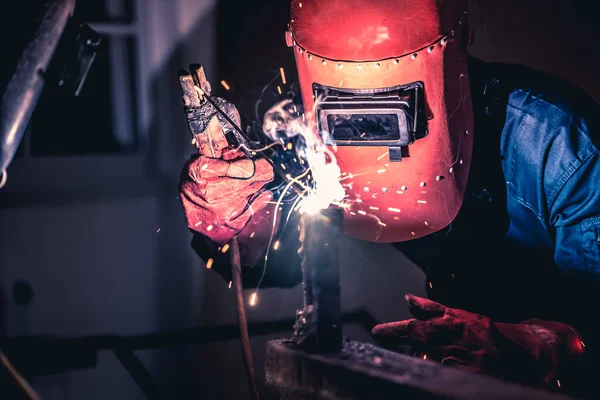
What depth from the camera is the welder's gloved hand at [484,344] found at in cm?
129

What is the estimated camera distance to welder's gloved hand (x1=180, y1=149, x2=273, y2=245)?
5.26ft

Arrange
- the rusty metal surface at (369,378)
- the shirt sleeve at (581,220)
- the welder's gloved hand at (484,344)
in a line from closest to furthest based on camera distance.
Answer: the rusty metal surface at (369,378)
the welder's gloved hand at (484,344)
the shirt sleeve at (581,220)

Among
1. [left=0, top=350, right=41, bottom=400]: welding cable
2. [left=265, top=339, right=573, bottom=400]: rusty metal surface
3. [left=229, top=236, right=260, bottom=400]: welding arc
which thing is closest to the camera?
[left=265, top=339, right=573, bottom=400]: rusty metal surface

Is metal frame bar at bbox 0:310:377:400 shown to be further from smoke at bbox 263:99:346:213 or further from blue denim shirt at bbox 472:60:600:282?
blue denim shirt at bbox 472:60:600:282

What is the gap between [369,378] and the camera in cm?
104

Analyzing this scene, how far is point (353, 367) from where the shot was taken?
1082mm

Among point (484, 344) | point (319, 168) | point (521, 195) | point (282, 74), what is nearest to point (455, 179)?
point (521, 195)

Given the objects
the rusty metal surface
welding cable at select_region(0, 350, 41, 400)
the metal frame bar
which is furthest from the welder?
welding cable at select_region(0, 350, 41, 400)

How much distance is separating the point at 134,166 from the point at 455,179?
1322 millimetres

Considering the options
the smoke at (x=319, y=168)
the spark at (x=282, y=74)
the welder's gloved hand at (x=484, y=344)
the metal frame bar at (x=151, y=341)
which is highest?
the spark at (x=282, y=74)

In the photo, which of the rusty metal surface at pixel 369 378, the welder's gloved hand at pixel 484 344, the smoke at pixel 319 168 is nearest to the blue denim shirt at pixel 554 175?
the welder's gloved hand at pixel 484 344

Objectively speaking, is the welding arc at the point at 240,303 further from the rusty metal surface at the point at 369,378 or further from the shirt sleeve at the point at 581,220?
the shirt sleeve at the point at 581,220

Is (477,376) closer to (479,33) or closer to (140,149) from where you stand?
(479,33)

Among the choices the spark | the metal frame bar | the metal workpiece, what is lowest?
the metal frame bar
